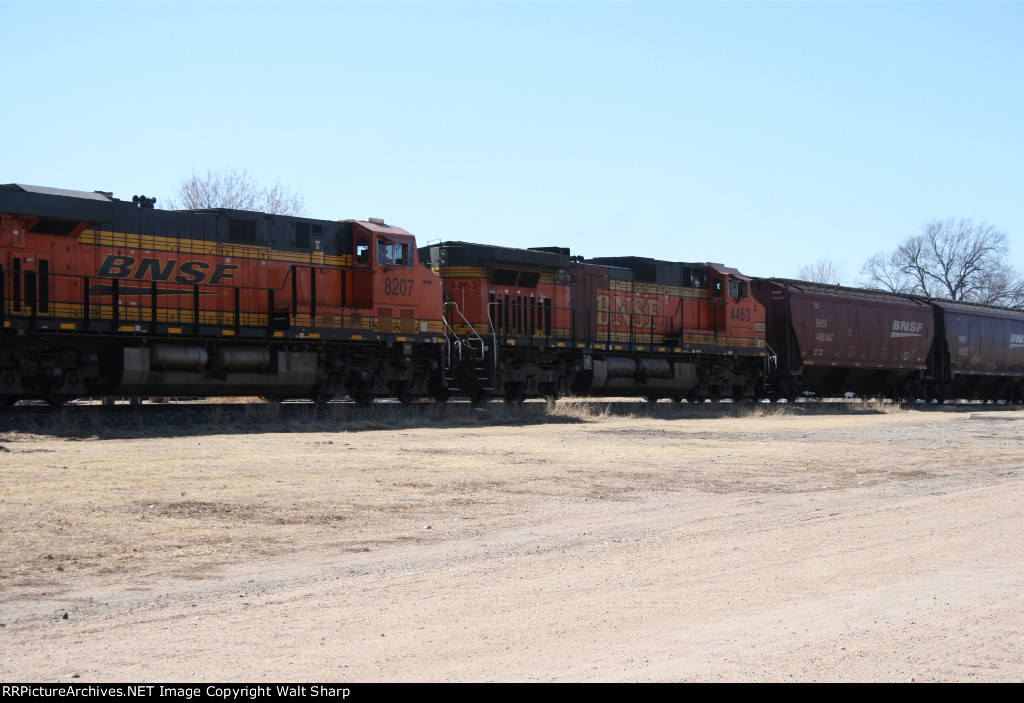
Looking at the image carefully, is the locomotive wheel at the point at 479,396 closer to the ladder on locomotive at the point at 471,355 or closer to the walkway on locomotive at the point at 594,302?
the ladder on locomotive at the point at 471,355

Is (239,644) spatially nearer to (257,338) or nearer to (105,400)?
(257,338)

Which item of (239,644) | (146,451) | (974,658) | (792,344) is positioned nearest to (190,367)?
(146,451)

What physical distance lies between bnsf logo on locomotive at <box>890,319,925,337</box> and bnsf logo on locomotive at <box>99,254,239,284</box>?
79.1 ft

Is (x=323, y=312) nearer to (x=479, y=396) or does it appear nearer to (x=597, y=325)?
(x=479, y=396)

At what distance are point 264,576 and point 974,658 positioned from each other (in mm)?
4301

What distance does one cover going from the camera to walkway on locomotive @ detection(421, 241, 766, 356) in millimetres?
25844

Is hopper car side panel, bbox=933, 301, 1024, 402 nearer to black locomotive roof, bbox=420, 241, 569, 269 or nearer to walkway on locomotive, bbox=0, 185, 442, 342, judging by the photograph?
black locomotive roof, bbox=420, 241, 569, 269

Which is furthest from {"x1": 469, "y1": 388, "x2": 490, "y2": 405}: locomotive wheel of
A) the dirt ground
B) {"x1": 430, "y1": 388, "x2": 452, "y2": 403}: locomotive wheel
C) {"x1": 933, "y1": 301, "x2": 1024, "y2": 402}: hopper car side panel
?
{"x1": 933, "y1": 301, "x2": 1024, "y2": 402}: hopper car side panel

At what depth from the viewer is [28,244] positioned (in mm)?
18438

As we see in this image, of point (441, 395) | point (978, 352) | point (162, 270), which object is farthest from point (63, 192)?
point (978, 352)

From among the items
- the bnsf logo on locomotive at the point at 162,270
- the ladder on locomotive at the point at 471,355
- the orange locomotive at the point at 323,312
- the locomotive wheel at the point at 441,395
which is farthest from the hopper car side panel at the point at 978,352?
the bnsf logo on locomotive at the point at 162,270

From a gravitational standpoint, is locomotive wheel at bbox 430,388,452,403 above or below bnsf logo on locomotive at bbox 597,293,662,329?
below

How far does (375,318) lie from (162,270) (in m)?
4.95

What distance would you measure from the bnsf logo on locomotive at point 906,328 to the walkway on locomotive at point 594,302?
241 inches
